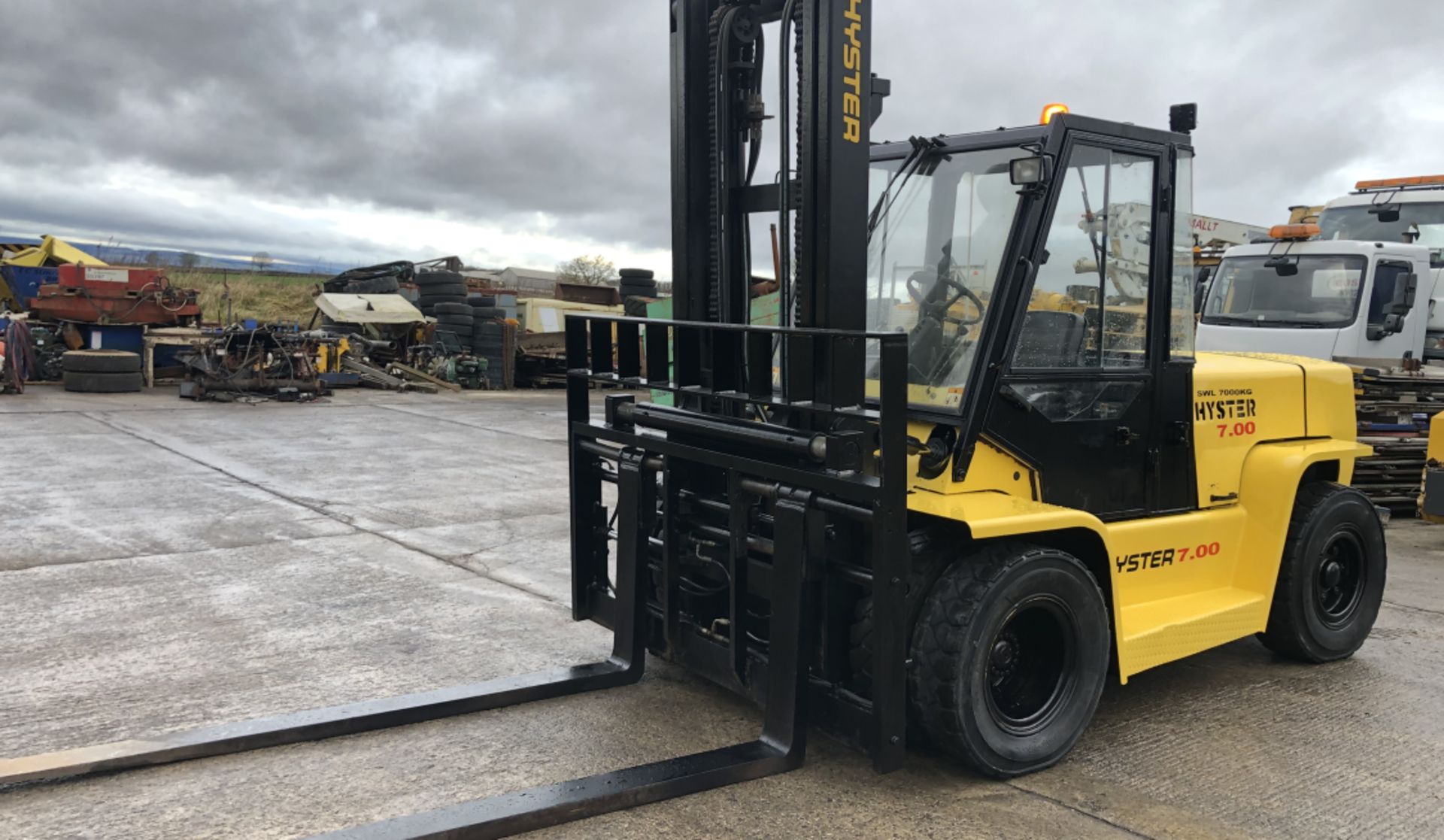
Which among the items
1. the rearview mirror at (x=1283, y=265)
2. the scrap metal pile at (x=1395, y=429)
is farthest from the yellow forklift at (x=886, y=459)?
the rearview mirror at (x=1283, y=265)

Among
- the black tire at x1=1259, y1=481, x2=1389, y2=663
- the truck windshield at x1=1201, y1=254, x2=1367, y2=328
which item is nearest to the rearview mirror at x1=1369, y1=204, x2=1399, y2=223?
the truck windshield at x1=1201, y1=254, x2=1367, y2=328

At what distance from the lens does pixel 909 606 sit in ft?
11.7

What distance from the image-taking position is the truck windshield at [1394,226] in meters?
12.7

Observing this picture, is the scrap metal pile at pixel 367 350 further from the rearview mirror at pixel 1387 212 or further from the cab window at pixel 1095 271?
the rearview mirror at pixel 1387 212

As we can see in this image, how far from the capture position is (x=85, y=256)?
76.3ft

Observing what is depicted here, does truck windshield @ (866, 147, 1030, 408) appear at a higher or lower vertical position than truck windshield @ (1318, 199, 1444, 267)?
lower

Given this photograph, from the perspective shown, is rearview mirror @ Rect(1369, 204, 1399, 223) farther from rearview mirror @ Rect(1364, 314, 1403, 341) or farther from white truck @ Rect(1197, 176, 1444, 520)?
rearview mirror @ Rect(1364, 314, 1403, 341)

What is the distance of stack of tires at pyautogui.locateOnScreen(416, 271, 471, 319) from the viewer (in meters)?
23.4

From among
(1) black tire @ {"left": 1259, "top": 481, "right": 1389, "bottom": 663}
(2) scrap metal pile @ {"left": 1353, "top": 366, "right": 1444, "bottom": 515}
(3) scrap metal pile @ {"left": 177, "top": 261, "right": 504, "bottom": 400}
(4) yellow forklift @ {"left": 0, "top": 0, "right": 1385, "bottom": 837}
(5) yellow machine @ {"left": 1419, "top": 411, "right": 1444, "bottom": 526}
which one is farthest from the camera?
(3) scrap metal pile @ {"left": 177, "top": 261, "right": 504, "bottom": 400}

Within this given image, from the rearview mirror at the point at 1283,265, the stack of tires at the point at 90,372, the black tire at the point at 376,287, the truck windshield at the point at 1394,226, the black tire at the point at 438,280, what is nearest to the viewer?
the rearview mirror at the point at 1283,265

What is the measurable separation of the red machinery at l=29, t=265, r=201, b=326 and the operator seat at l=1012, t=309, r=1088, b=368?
18555 mm

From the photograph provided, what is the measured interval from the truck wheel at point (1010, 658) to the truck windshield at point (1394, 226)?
11346 millimetres

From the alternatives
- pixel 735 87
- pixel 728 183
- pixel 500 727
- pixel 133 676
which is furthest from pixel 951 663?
pixel 133 676

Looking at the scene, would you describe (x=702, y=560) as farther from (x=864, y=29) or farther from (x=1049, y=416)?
(x=864, y=29)
